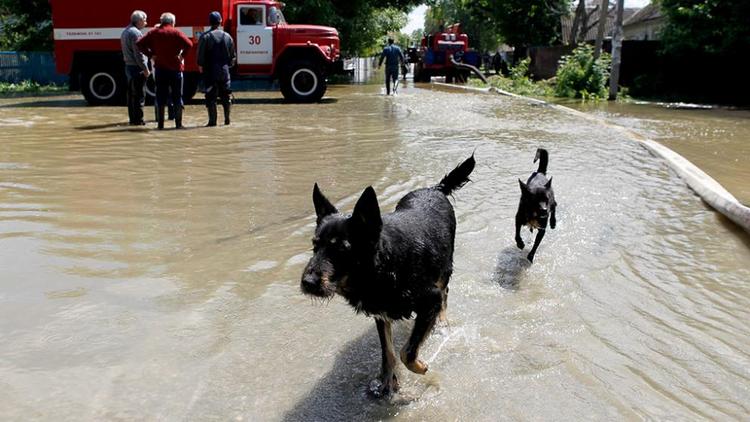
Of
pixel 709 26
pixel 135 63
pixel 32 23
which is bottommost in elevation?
pixel 135 63

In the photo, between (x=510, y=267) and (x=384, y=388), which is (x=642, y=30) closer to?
(x=510, y=267)

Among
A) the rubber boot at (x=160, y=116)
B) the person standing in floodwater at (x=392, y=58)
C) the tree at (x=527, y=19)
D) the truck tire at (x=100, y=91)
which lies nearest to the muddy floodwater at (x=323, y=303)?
the rubber boot at (x=160, y=116)

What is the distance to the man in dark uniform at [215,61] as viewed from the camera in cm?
1242

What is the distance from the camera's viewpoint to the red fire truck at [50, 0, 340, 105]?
682 inches

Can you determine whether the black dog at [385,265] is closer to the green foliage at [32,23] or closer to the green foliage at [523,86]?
the green foliage at [523,86]

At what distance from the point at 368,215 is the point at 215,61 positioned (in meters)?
10.6

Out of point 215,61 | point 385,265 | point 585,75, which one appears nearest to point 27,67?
point 215,61

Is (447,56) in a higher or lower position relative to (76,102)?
higher

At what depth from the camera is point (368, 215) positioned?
281 centimetres

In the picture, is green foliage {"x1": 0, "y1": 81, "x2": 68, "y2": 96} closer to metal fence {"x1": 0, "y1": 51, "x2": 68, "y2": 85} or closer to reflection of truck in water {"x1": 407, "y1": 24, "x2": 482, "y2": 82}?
Answer: metal fence {"x1": 0, "y1": 51, "x2": 68, "y2": 85}

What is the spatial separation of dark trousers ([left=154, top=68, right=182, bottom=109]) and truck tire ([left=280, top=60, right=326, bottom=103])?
618cm

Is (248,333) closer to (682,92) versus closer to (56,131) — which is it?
(56,131)

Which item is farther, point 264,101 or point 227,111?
point 264,101

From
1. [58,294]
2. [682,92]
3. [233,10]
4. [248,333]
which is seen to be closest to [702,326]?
[248,333]
